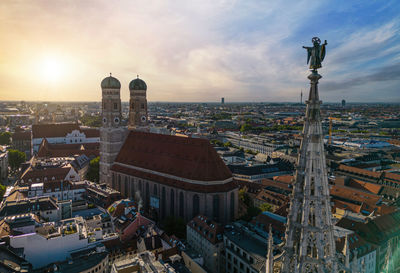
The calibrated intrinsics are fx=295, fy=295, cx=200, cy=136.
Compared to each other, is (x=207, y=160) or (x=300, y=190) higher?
(x=300, y=190)

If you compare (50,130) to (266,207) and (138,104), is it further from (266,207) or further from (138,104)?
(266,207)

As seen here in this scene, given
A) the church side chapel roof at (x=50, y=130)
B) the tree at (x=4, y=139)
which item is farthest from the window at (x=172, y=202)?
the tree at (x=4, y=139)

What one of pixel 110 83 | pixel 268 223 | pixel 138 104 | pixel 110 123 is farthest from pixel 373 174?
pixel 110 83

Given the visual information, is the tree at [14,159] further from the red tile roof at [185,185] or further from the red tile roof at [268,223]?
the red tile roof at [268,223]

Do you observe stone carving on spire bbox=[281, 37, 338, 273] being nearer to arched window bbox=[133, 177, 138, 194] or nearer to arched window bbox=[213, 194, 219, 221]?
arched window bbox=[213, 194, 219, 221]

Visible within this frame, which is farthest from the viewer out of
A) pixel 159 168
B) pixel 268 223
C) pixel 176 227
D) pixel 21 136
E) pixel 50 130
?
pixel 21 136

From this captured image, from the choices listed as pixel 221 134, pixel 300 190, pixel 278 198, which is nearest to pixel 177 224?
pixel 278 198

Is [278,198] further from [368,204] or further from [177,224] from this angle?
[177,224]
